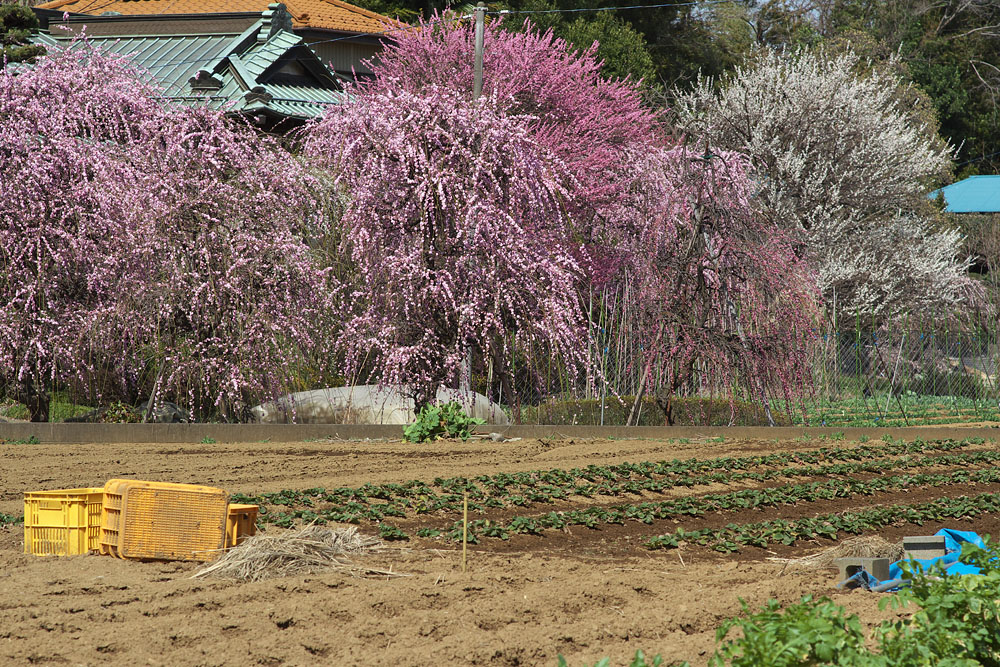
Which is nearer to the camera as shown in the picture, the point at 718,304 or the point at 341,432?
the point at 341,432

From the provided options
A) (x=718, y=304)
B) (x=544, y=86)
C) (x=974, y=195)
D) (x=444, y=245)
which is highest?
(x=974, y=195)

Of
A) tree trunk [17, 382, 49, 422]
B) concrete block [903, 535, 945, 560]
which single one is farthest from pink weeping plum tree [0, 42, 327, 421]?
concrete block [903, 535, 945, 560]

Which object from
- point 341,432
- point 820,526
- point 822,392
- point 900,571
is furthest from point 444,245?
point 900,571

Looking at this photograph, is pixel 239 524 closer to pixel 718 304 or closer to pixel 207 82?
pixel 718 304

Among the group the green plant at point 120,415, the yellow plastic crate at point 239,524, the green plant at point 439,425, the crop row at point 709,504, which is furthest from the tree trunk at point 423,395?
the yellow plastic crate at point 239,524

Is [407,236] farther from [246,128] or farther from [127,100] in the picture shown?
[127,100]

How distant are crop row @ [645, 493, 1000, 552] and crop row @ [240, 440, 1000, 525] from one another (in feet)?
4.92

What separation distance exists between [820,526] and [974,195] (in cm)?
3756

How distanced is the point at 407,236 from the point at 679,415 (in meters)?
4.79

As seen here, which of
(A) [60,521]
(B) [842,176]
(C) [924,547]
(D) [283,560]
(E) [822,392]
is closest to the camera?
(D) [283,560]

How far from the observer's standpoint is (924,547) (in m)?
6.47

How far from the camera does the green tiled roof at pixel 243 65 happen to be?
96.8 ft

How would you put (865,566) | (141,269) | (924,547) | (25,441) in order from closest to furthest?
1. (865,566)
2. (924,547)
3. (25,441)
4. (141,269)

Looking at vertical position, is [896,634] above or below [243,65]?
below
